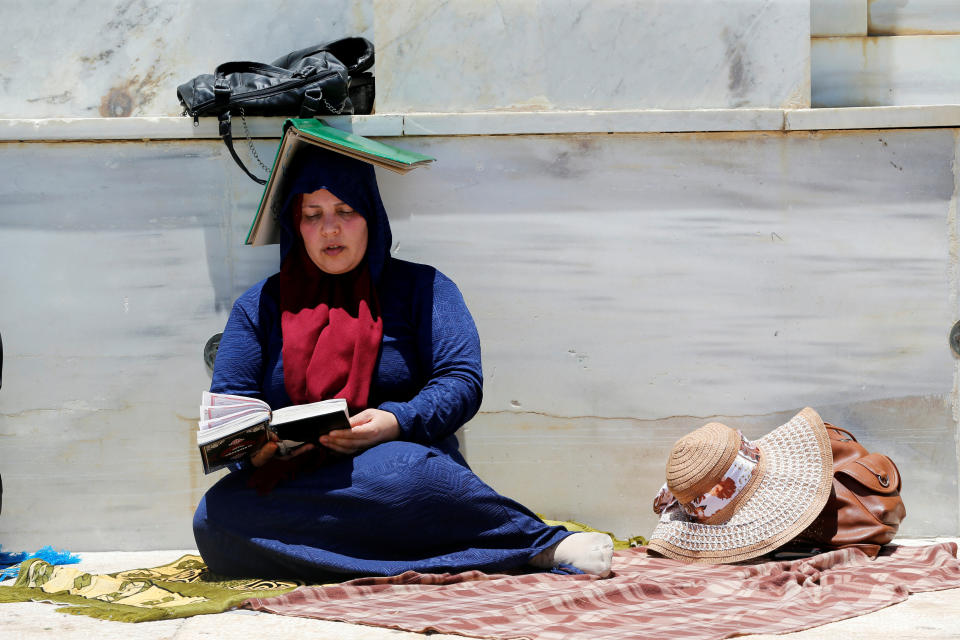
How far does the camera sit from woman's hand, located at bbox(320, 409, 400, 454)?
332cm

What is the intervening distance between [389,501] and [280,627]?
0.69 metres

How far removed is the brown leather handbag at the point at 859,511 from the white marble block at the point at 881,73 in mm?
1683

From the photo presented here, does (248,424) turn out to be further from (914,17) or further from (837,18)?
(914,17)

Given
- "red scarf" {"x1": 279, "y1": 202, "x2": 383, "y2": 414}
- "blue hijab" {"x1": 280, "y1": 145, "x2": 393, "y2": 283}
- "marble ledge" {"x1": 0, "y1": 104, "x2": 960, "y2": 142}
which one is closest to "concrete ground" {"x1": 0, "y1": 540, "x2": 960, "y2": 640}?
"red scarf" {"x1": 279, "y1": 202, "x2": 383, "y2": 414}

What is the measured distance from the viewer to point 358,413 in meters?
3.49

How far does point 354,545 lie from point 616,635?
106cm

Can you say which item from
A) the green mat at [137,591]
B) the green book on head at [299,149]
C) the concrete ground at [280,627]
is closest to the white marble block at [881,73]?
the green book on head at [299,149]

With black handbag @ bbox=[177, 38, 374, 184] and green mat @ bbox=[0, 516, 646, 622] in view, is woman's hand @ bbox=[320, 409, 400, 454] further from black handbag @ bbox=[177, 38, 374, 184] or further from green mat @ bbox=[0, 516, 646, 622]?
black handbag @ bbox=[177, 38, 374, 184]

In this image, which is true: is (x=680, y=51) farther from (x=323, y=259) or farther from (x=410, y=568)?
(x=410, y=568)

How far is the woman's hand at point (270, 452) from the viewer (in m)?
3.23

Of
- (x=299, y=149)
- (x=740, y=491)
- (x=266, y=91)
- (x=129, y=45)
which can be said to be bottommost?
(x=740, y=491)

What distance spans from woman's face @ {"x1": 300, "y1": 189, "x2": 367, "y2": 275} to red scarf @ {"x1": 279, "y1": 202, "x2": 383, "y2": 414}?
0.07m

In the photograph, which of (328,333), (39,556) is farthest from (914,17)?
(39,556)

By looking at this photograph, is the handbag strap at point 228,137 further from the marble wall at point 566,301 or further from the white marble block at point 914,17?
the white marble block at point 914,17
